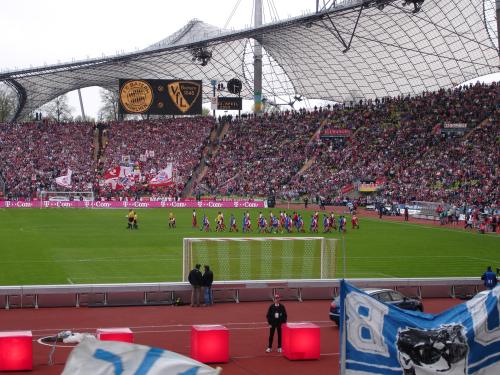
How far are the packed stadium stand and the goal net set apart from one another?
83.7 ft

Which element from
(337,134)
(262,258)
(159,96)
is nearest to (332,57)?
(337,134)

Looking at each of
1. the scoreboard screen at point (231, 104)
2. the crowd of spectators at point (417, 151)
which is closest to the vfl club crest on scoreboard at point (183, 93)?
the scoreboard screen at point (231, 104)

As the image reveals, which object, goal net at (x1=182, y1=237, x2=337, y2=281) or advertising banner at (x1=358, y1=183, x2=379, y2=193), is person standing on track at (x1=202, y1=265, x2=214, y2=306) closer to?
→ goal net at (x1=182, y1=237, x2=337, y2=281)

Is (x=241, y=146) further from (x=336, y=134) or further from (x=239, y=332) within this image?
(x=239, y=332)

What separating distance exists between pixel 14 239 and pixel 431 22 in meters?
40.7

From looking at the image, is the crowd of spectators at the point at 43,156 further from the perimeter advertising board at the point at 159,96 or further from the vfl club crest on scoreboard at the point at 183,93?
Answer: the vfl club crest on scoreboard at the point at 183,93

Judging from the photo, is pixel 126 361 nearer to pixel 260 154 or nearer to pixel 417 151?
pixel 417 151

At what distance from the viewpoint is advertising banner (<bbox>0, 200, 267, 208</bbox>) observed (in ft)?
219

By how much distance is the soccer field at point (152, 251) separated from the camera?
28000mm

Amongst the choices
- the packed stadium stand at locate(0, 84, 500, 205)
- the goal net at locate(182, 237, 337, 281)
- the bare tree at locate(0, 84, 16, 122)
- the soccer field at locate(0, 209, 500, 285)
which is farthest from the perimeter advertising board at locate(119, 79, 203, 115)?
the bare tree at locate(0, 84, 16, 122)

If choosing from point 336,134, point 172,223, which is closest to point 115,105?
point 336,134

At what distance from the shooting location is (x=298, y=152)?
78.7 meters

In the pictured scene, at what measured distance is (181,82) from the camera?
79000mm

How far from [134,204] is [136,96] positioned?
14283 mm
